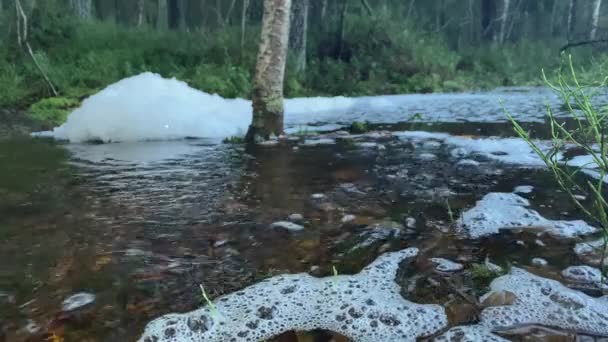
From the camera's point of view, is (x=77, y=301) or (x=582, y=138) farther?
(x=582, y=138)

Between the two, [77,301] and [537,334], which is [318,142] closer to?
[77,301]

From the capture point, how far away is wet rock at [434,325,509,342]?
1591 millimetres

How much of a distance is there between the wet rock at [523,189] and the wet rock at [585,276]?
1.16 metres

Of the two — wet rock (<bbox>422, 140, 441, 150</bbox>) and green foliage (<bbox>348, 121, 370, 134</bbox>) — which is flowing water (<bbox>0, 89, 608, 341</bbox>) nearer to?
wet rock (<bbox>422, 140, 441, 150</bbox>)

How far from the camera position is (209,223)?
8.60ft

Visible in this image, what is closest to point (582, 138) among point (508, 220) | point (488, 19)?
point (508, 220)

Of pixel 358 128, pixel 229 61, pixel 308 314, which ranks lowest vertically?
pixel 308 314

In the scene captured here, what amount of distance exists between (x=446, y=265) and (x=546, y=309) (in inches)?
16.6

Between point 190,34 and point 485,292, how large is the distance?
1170cm

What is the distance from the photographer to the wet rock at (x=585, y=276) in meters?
1.88

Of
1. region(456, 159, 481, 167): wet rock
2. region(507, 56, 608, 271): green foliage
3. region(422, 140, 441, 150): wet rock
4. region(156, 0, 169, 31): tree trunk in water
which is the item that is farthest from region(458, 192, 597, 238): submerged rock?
region(156, 0, 169, 31): tree trunk in water

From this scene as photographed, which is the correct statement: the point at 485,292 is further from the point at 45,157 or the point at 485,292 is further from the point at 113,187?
the point at 45,157

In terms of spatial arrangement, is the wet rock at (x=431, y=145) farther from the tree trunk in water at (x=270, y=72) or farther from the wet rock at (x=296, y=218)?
the wet rock at (x=296, y=218)

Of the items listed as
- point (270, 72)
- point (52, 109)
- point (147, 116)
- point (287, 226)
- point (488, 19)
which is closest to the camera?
point (287, 226)
